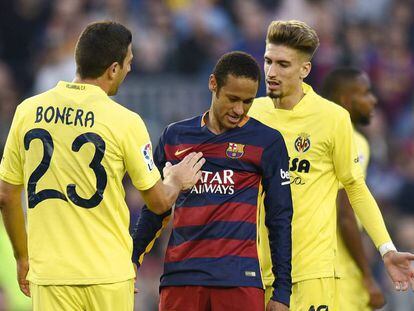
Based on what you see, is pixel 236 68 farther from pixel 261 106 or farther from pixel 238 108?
pixel 261 106

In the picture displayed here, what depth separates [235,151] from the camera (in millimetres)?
7238

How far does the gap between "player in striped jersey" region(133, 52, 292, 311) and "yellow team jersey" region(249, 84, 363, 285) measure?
1.29ft

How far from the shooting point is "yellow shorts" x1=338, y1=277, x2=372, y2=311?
28.9 ft

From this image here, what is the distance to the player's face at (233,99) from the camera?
7133 millimetres

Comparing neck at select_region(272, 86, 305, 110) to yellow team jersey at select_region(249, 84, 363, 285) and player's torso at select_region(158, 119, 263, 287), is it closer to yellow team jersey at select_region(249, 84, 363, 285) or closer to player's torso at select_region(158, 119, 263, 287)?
yellow team jersey at select_region(249, 84, 363, 285)

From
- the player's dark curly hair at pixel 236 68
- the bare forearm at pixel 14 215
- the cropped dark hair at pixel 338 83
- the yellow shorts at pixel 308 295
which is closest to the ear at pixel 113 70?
the player's dark curly hair at pixel 236 68

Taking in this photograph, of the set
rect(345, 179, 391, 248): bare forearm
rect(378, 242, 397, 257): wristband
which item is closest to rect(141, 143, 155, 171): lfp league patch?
rect(345, 179, 391, 248): bare forearm

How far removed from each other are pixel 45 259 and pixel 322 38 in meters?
9.19

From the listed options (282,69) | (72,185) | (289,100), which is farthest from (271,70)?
(72,185)

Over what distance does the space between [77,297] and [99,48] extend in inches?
54.4

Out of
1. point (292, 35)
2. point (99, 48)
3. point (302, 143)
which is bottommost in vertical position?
point (302, 143)

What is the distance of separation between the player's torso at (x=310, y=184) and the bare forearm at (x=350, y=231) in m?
0.88

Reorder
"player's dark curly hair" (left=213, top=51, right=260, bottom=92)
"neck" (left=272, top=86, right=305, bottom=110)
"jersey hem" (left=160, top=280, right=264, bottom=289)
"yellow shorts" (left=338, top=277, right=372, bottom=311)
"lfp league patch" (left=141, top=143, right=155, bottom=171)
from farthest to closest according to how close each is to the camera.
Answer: "yellow shorts" (left=338, top=277, right=372, bottom=311) < "neck" (left=272, top=86, right=305, bottom=110) < "player's dark curly hair" (left=213, top=51, right=260, bottom=92) < "jersey hem" (left=160, top=280, right=264, bottom=289) < "lfp league patch" (left=141, top=143, right=155, bottom=171)

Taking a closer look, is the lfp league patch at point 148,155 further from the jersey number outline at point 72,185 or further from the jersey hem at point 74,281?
the jersey hem at point 74,281
